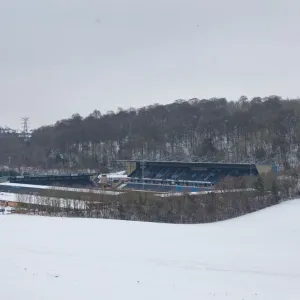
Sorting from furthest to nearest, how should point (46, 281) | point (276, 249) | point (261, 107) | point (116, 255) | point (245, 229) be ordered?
point (261, 107) → point (245, 229) → point (276, 249) → point (116, 255) → point (46, 281)

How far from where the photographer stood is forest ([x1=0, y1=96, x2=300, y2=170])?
4405 cm

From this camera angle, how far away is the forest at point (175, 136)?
44.1 m

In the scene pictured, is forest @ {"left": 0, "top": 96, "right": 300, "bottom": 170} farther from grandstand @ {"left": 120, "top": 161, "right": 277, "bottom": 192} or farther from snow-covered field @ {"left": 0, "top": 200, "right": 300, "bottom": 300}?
snow-covered field @ {"left": 0, "top": 200, "right": 300, "bottom": 300}

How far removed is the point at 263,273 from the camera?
8.53 metres

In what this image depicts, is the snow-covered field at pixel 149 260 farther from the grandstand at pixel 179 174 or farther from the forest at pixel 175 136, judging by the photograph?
the forest at pixel 175 136

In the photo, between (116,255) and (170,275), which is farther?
(116,255)

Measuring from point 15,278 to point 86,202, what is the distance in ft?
46.5

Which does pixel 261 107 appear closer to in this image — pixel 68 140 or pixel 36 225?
pixel 68 140

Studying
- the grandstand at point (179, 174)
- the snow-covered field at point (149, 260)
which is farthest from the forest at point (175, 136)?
the snow-covered field at point (149, 260)

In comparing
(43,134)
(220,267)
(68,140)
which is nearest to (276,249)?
(220,267)

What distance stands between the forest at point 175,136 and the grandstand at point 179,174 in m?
5.91

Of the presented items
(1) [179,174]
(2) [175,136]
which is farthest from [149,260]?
(2) [175,136]

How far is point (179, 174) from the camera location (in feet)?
124

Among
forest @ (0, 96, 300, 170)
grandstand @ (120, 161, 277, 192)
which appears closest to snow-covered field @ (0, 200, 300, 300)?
grandstand @ (120, 161, 277, 192)
